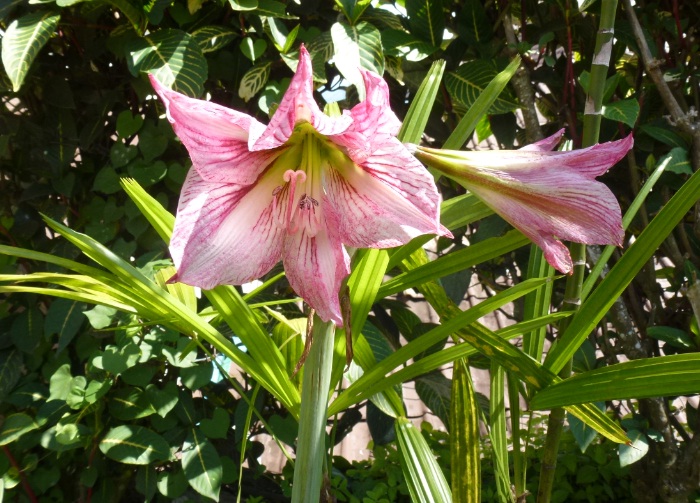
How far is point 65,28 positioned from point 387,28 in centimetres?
71

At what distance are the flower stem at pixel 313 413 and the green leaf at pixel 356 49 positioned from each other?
2.14 feet

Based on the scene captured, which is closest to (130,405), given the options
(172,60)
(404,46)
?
(172,60)

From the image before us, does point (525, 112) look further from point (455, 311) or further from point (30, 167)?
point (30, 167)

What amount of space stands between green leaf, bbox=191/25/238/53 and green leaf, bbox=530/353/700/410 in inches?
37.5

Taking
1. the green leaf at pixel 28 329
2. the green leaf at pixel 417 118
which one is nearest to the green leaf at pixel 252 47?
the green leaf at pixel 417 118

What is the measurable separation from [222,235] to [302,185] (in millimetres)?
89

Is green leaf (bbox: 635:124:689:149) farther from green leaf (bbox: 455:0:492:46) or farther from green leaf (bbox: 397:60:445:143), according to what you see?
green leaf (bbox: 397:60:445:143)

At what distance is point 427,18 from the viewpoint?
1267 millimetres

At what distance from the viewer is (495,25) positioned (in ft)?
4.44

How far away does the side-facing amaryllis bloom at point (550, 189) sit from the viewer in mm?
502

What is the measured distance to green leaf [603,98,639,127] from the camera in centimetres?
105

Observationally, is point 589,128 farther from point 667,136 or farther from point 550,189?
point 667,136

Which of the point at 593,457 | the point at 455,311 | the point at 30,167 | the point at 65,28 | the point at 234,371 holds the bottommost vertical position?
the point at 234,371

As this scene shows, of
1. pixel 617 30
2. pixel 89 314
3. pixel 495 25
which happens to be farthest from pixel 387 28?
pixel 89 314
